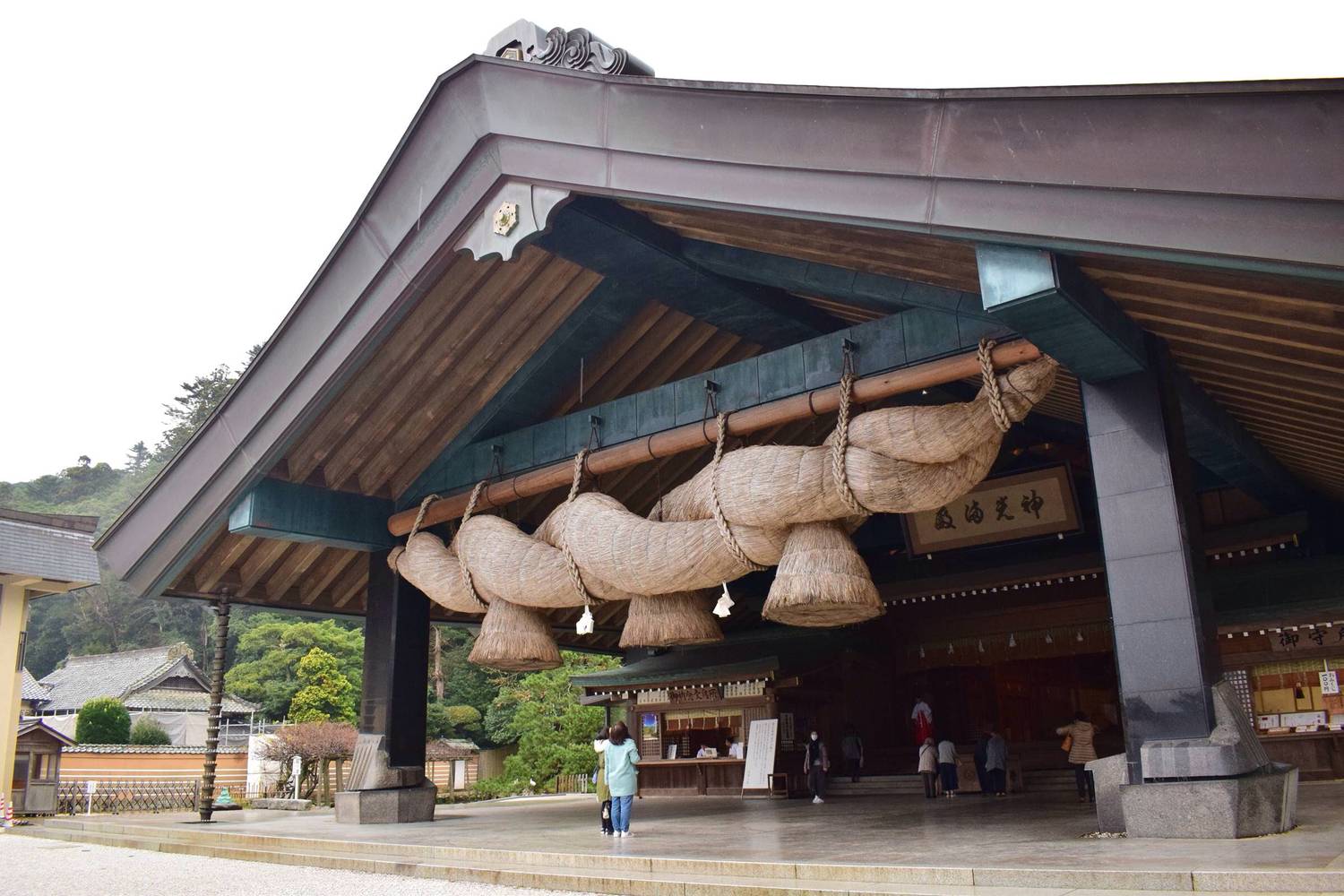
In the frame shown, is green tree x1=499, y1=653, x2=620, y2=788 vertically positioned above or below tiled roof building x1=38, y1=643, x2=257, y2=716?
below

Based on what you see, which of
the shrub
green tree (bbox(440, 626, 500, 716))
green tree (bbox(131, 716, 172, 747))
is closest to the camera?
the shrub

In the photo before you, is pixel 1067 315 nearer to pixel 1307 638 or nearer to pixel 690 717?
pixel 1307 638

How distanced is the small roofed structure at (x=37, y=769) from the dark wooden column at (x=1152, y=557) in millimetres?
20187

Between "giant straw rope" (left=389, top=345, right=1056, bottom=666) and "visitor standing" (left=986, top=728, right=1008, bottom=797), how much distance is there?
6.03 m

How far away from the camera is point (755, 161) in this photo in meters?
5.78

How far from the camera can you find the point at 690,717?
49.5ft

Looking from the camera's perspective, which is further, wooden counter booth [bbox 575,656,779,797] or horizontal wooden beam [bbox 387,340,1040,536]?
wooden counter booth [bbox 575,656,779,797]

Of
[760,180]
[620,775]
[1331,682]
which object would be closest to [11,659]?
[620,775]

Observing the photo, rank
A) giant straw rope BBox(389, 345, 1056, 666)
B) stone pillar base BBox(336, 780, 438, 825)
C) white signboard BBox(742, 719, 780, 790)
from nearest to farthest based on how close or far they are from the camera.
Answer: giant straw rope BBox(389, 345, 1056, 666) < stone pillar base BBox(336, 780, 438, 825) < white signboard BBox(742, 719, 780, 790)

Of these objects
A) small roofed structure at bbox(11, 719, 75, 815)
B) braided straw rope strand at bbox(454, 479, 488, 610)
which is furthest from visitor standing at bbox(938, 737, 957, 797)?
small roofed structure at bbox(11, 719, 75, 815)

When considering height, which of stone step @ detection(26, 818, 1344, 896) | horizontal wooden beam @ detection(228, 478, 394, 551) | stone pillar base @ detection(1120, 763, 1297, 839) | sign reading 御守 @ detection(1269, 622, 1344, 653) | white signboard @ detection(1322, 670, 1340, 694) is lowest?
stone step @ detection(26, 818, 1344, 896)

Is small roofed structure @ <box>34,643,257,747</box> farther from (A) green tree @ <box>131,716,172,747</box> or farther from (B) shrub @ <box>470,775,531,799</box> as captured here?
(B) shrub @ <box>470,775,531,799</box>

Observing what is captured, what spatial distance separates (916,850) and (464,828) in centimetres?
483

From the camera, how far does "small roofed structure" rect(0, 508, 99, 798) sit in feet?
57.5
